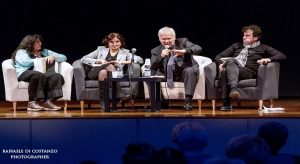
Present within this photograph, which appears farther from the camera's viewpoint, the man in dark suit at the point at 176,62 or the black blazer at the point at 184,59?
the black blazer at the point at 184,59

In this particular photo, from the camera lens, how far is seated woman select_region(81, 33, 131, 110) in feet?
22.7

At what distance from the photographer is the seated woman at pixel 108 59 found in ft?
22.7

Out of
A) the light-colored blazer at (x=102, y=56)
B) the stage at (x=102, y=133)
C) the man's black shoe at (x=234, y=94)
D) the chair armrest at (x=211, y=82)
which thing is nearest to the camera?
the stage at (x=102, y=133)

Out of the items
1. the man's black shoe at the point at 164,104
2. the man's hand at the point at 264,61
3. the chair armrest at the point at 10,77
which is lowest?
the man's black shoe at the point at 164,104

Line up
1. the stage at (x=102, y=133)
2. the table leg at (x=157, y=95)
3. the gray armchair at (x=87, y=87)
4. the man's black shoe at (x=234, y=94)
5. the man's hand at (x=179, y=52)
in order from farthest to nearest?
the gray armchair at (x=87, y=87)
the man's hand at (x=179, y=52)
the table leg at (x=157, y=95)
the man's black shoe at (x=234, y=94)
the stage at (x=102, y=133)

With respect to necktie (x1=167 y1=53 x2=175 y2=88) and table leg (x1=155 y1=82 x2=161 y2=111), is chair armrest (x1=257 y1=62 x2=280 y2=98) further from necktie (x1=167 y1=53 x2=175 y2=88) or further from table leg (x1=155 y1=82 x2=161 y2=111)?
table leg (x1=155 y1=82 x2=161 y2=111)

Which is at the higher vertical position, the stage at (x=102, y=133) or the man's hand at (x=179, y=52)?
the man's hand at (x=179, y=52)

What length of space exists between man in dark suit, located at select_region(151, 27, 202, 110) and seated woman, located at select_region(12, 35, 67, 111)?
1123 millimetres

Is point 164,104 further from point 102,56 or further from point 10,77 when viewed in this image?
point 10,77

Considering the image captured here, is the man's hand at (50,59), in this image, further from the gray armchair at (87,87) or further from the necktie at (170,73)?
the necktie at (170,73)

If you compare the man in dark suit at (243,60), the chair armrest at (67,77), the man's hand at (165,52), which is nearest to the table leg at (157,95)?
the man's hand at (165,52)

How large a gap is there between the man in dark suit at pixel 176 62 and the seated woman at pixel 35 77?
1.12 metres

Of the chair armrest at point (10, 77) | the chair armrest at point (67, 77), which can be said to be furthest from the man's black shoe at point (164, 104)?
the chair armrest at point (10, 77)

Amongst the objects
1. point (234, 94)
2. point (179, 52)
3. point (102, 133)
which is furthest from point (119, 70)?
point (234, 94)
